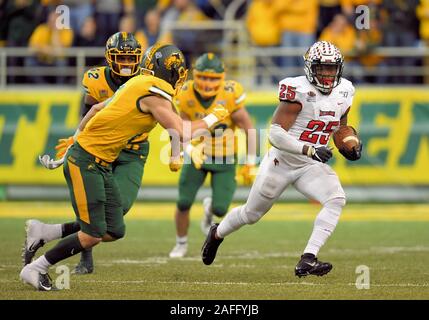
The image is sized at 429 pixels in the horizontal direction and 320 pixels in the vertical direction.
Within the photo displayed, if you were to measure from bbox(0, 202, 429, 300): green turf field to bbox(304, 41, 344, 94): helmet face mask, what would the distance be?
4.70 ft

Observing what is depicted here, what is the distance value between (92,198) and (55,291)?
2.18ft

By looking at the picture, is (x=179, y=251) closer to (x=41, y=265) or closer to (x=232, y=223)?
(x=232, y=223)

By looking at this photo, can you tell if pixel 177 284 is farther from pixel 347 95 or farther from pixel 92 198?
pixel 347 95

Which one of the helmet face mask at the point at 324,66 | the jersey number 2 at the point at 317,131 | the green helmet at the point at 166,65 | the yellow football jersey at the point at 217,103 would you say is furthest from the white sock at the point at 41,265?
the yellow football jersey at the point at 217,103

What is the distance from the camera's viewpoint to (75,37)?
15852 millimetres

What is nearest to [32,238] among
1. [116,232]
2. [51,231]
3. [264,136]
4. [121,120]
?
[51,231]

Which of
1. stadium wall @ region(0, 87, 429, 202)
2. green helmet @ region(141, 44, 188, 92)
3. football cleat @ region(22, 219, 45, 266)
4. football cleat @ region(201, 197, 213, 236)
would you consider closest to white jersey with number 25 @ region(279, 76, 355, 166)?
green helmet @ region(141, 44, 188, 92)

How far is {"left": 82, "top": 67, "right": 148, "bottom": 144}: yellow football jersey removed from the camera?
27.8 ft

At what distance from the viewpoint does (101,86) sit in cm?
848

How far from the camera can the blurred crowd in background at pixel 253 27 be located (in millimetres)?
14844

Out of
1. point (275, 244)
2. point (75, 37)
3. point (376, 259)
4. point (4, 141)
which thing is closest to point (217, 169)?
point (275, 244)

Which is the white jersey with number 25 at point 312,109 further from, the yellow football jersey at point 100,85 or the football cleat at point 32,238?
the football cleat at point 32,238

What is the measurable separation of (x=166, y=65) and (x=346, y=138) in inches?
58.2

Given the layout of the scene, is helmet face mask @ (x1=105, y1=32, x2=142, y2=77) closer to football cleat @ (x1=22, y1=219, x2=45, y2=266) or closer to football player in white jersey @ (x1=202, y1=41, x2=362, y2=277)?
football player in white jersey @ (x1=202, y1=41, x2=362, y2=277)
